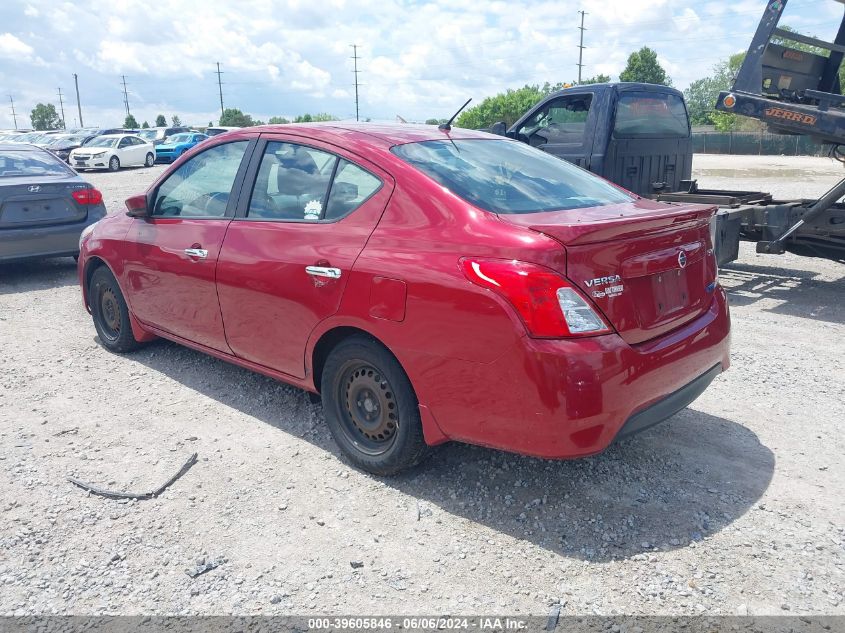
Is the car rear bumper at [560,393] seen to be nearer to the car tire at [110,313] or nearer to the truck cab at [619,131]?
the car tire at [110,313]

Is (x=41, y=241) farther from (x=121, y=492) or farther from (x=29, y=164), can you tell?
(x=121, y=492)

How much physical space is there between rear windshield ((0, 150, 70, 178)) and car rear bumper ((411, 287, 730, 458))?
23.5ft

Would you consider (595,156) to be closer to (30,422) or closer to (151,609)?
(30,422)

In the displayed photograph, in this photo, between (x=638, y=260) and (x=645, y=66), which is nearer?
(x=638, y=260)

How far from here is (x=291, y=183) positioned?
3988mm

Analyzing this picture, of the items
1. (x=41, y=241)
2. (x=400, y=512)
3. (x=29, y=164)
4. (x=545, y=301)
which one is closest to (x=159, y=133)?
(x=29, y=164)

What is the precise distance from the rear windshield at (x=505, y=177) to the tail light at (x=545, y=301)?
0.48 m

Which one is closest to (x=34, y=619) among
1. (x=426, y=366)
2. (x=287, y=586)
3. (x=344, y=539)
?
(x=287, y=586)

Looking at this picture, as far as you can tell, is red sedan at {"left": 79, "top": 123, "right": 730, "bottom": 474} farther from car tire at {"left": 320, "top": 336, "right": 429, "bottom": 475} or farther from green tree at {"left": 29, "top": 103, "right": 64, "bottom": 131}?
green tree at {"left": 29, "top": 103, "right": 64, "bottom": 131}

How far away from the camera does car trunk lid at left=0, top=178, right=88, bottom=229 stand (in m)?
7.82

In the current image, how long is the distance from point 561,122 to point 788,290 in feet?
10.2

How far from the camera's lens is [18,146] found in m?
8.88

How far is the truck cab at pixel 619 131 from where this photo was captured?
7980 mm

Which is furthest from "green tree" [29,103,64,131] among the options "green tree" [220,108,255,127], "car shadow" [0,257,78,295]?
"car shadow" [0,257,78,295]
